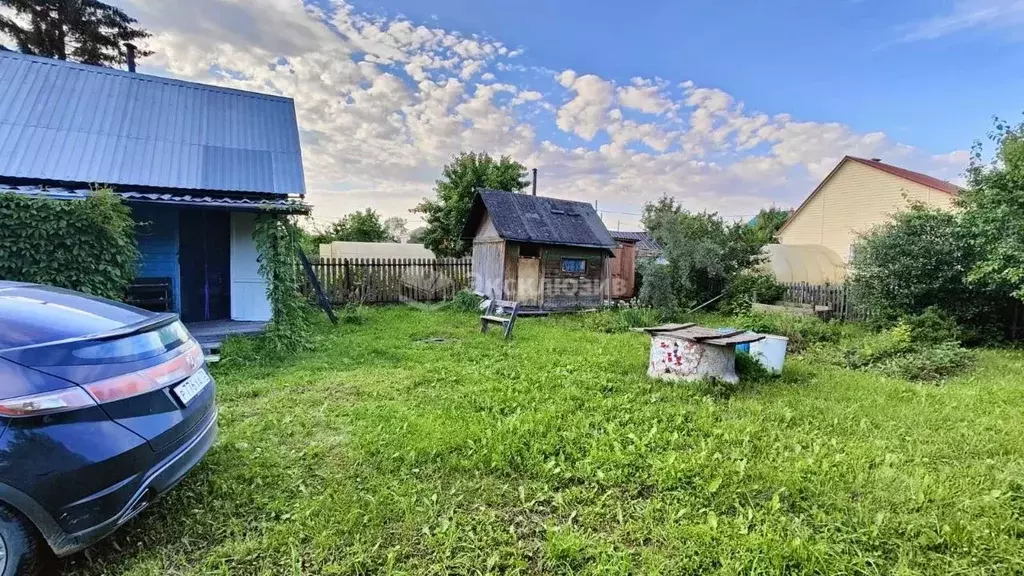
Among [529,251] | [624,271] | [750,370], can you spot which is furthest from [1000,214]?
[624,271]

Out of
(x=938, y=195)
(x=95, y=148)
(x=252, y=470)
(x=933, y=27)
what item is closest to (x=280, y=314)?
(x=252, y=470)

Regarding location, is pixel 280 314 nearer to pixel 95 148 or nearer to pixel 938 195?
pixel 95 148

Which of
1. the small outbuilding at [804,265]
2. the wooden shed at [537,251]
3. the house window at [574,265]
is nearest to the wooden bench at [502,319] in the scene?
the wooden shed at [537,251]

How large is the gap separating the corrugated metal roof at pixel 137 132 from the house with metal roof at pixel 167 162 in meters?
0.02

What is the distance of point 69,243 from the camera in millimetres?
5234

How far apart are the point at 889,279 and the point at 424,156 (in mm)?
16495

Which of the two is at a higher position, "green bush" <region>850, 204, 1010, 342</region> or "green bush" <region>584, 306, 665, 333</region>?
"green bush" <region>850, 204, 1010, 342</region>

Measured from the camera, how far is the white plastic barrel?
20.2 ft

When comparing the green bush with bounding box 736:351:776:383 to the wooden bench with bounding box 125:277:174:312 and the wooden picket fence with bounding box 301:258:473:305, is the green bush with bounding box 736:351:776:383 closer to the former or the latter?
the wooden bench with bounding box 125:277:174:312

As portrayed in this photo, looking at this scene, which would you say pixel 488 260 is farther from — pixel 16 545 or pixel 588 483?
pixel 16 545

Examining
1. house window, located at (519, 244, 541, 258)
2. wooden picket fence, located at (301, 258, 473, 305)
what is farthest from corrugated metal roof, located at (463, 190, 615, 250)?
wooden picket fence, located at (301, 258, 473, 305)

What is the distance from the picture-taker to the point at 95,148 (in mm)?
7633

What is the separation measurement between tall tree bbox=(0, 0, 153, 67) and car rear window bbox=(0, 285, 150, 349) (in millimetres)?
17660

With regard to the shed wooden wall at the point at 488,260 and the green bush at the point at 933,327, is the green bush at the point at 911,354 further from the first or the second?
the shed wooden wall at the point at 488,260
